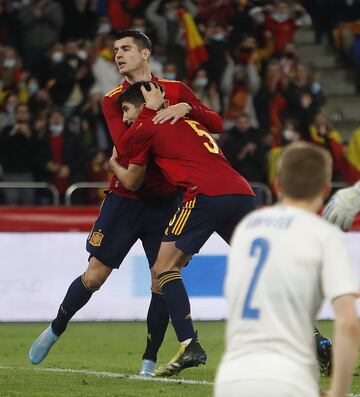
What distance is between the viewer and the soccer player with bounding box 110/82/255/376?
26.1 feet

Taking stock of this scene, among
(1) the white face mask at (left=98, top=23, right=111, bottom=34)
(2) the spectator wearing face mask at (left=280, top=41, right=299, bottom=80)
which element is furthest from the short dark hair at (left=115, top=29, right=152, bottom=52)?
(2) the spectator wearing face mask at (left=280, top=41, right=299, bottom=80)

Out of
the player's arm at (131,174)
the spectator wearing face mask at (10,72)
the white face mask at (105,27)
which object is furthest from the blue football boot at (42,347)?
the white face mask at (105,27)

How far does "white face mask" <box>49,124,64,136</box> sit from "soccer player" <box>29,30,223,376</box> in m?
8.10

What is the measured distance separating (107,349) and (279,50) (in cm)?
1064

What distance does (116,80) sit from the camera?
17984mm

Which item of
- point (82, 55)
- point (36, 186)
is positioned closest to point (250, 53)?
point (82, 55)

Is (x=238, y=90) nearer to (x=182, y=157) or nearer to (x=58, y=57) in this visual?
(x=58, y=57)

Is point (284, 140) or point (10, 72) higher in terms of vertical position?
point (10, 72)

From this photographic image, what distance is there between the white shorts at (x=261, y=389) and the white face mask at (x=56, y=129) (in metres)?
12.8

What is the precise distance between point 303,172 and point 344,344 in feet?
1.96

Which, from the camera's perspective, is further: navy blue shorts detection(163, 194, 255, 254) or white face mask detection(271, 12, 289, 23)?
white face mask detection(271, 12, 289, 23)

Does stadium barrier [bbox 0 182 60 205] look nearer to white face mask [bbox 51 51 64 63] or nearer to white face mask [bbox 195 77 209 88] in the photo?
white face mask [bbox 51 51 64 63]

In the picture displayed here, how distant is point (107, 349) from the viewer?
10781 mm

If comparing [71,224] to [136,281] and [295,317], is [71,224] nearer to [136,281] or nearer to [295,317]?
[136,281]
